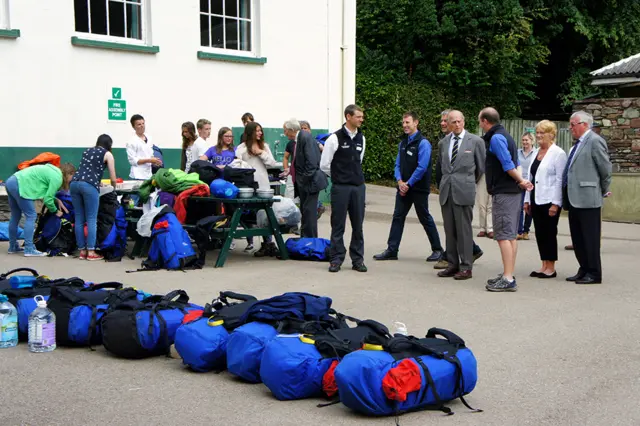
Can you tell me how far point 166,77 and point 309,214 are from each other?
4.83 m

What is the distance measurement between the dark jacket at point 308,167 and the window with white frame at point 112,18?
456 cm

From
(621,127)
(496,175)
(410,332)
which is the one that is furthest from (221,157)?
(621,127)

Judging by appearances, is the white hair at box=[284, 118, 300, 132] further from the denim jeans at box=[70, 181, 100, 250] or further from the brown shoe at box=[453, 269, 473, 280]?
the brown shoe at box=[453, 269, 473, 280]

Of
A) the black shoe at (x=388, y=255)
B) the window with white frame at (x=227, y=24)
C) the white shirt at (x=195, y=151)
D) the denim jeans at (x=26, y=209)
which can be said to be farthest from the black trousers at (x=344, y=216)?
the window with white frame at (x=227, y=24)

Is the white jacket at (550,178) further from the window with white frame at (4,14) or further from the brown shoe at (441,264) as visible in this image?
the window with white frame at (4,14)

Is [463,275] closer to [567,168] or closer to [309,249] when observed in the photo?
[567,168]

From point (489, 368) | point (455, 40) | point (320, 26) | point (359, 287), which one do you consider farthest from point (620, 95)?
point (489, 368)

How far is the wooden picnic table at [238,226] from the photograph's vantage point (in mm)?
10562

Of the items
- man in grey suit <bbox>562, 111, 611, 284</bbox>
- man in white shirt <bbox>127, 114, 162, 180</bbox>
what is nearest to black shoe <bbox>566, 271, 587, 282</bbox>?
man in grey suit <bbox>562, 111, 611, 284</bbox>

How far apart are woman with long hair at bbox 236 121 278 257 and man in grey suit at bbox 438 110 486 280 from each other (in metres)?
2.85

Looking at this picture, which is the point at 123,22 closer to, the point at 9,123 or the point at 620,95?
the point at 9,123

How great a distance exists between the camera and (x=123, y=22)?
14617 millimetres

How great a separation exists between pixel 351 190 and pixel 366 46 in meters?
18.5

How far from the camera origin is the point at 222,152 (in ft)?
40.8
